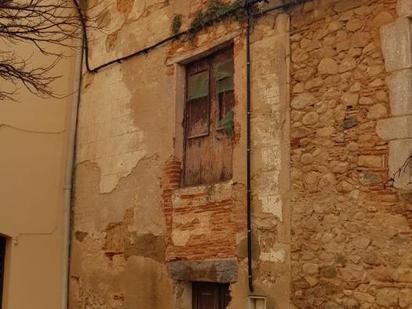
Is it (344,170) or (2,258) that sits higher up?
(344,170)

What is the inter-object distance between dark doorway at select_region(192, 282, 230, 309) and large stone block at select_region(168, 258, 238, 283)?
18 cm

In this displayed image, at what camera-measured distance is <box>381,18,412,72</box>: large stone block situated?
5242 mm

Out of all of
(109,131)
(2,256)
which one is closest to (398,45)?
(109,131)

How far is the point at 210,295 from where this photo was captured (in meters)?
6.90

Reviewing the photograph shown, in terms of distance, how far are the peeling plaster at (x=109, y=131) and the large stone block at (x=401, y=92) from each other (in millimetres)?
3607

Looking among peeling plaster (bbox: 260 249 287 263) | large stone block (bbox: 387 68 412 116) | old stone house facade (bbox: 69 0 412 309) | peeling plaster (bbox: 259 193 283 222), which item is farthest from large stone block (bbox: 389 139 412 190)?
peeling plaster (bbox: 260 249 287 263)

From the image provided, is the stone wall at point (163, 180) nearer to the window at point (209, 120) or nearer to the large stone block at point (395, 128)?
Result: the window at point (209, 120)

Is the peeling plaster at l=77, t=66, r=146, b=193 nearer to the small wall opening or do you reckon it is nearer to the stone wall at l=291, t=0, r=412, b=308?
the small wall opening

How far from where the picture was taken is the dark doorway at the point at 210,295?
670 centimetres

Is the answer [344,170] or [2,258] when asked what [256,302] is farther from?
[2,258]

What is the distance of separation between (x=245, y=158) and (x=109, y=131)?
9.12 ft

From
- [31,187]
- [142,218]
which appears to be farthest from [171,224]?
[31,187]

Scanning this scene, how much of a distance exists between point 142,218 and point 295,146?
262cm

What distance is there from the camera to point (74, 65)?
380 inches
